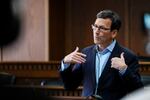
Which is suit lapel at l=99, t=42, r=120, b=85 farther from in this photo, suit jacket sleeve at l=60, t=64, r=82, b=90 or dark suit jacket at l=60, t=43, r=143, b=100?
suit jacket sleeve at l=60, t=64, r=82, b=90

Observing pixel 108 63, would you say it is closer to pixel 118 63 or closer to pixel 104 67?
pixel 104 67

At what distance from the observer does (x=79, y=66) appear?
2.62 metres

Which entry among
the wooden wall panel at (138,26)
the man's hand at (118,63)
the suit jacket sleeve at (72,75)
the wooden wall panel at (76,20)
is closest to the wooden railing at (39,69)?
the wooden wall panel at (76,20)

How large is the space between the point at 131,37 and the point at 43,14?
1.47 m

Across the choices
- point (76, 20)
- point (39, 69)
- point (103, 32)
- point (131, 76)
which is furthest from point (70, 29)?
point (131, 76)

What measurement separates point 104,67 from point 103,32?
25 cm

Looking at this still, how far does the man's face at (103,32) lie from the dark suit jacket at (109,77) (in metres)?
0.06

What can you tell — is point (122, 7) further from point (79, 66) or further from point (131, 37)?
point (79, 66)

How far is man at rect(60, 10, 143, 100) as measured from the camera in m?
2.47

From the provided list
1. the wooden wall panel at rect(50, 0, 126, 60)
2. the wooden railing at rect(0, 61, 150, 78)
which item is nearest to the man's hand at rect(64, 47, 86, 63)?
the wooden railing at rect(0, 61, 150, 78)

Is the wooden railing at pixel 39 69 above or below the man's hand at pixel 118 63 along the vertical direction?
below

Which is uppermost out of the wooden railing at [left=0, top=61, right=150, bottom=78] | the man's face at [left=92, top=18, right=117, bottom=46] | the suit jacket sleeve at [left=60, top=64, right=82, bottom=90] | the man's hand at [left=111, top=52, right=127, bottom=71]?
the man's face at [left=92, top=18, right=117, bottom=46]

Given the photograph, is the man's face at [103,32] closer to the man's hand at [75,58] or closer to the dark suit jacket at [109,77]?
the dark suit jacket at [109,77]

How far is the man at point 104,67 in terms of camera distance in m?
2.47
